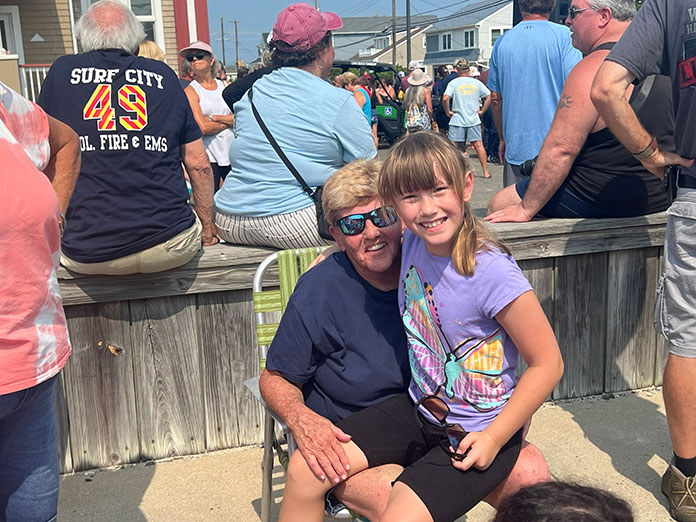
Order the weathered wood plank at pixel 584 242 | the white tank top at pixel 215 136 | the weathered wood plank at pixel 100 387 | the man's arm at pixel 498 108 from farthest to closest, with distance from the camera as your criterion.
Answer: the white tank top at pixel 215 136, the man's arm at pixel 498 108, the weathered wood plank at pixel 584 242, the weathered wood plank at pixel 100 387

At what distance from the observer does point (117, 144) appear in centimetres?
314

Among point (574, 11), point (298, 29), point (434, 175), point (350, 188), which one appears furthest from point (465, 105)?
point (434, 175)

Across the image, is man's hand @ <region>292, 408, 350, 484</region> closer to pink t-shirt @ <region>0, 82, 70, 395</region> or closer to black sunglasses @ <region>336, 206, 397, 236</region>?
black sunglasses @ <region>336, 206, 397, 236</region>

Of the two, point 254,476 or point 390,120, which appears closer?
point 254,476

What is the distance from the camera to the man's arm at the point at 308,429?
220 cm

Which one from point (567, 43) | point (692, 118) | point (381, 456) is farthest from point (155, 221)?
point (567, 43)

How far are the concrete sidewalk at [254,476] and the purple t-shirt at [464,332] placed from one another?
1.01 m

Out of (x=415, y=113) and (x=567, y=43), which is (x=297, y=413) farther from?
(x=415, y=113)

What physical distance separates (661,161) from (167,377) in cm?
227

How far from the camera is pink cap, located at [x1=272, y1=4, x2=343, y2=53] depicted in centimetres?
371

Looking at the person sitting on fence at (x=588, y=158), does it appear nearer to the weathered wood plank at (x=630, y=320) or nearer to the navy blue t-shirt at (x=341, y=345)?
the weathered wood plank at (x=630, y=320)

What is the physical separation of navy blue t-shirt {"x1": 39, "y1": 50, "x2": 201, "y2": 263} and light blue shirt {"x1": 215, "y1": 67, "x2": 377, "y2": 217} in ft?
1.58

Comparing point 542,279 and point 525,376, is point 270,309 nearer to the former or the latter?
point 525,376

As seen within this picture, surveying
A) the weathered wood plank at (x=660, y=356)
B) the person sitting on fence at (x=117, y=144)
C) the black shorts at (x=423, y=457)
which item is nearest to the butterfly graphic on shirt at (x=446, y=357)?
the black shorts at (x=423, y=457)
